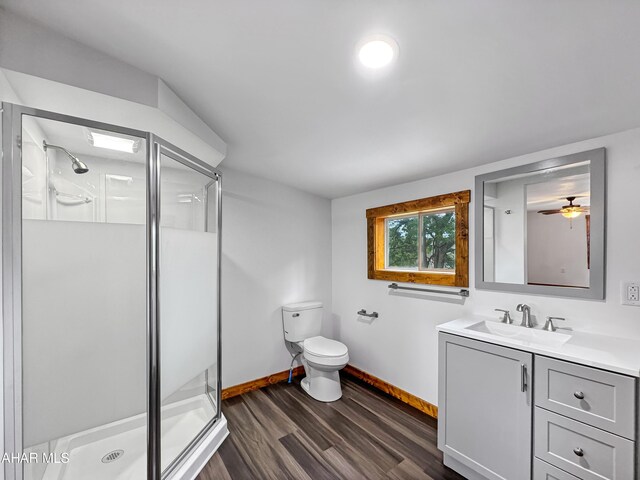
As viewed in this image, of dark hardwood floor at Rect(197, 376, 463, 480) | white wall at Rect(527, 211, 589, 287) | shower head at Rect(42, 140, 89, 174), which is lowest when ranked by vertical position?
dark hardwood floor at Rect(197, 376, 463, 480)

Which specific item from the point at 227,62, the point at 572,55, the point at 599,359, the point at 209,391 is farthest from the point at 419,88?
the point at 209,391

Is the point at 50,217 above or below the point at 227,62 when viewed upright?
below

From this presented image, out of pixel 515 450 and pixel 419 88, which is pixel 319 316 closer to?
pixel 515 450

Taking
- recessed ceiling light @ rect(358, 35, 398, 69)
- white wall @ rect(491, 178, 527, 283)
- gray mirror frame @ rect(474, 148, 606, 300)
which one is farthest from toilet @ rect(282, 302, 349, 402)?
recessed ceiling light @ rect(358, 35, 398, 69)

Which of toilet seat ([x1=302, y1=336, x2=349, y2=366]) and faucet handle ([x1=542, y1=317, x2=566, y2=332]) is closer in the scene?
faucet handle ([x1=542, y1=317, x2=566, y2=332])

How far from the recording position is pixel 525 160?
1891 mm

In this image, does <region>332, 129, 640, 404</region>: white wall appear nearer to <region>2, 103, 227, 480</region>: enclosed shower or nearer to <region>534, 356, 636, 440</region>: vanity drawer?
<region>534, 356, 636, 440</region>: vanity drawer

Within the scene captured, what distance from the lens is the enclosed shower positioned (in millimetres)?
1071

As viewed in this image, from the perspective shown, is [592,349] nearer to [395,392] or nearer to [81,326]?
[395,392]

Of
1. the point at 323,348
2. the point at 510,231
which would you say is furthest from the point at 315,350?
the point at 510,231

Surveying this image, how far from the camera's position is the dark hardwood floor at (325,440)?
1.72 meters

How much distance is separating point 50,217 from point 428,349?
2640 millimetres

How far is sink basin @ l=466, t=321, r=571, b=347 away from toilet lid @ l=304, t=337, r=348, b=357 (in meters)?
1.16

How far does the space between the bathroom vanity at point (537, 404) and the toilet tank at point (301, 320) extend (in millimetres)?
1404
